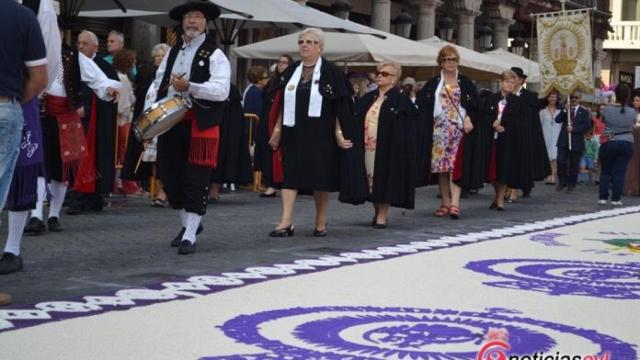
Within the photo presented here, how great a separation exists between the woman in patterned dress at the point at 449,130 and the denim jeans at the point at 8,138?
781 cm

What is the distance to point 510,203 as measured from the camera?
56.3 feet

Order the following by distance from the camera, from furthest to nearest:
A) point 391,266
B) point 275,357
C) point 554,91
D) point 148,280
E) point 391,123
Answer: point 554,91 → point 391,123 → point 391,266 → point 148,280 → point 275,357

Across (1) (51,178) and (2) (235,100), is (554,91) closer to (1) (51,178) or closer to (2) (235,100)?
(2) (235,100)

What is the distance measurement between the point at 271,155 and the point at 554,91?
13.2m

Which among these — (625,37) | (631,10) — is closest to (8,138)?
(625,37)

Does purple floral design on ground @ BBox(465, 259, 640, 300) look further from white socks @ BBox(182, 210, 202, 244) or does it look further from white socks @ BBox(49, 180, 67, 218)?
white socks @ BBox(49, 180, 67, 218)

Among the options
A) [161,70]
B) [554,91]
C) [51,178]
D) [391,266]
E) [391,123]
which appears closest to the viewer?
[391,266]

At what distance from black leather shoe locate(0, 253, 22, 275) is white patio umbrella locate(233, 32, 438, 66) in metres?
11.0

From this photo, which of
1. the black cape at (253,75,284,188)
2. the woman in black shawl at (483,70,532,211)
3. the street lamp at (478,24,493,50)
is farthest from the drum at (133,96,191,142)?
the street lamp at (478,24,493,50)

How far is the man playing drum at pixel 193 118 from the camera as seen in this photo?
348 inches

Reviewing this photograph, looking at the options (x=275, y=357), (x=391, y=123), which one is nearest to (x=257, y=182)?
(x=391, y=123)

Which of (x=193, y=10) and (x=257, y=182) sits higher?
(x=193, y=10)

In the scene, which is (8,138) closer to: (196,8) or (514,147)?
(196,8)

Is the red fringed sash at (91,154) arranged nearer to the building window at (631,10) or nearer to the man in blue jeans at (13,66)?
the man in blue jeans at (13,66)
